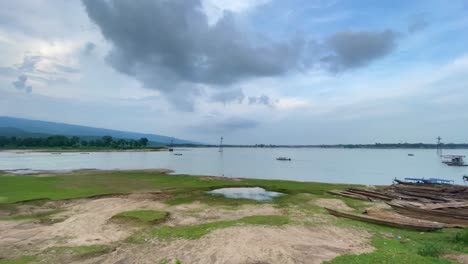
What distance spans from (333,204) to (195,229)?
41.2 ft

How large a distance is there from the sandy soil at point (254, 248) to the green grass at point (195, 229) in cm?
71

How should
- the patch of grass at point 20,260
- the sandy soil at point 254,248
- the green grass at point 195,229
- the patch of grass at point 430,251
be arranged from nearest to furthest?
the patch of grass at point 20,260 < the patch of grass at point 430,251 < the sandy soil at point 254,248 < the green grass at point 195,229

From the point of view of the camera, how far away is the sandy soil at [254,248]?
456 inches

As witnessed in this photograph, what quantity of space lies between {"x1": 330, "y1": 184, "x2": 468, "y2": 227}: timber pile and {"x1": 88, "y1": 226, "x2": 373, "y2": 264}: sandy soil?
23.5 feet

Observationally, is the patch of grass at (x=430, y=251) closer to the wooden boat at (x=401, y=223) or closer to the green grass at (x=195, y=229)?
the wooden boat at (x=401, y=223)

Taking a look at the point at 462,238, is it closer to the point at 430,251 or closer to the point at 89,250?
the point at 430,251

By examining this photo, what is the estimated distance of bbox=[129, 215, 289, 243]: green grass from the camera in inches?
565

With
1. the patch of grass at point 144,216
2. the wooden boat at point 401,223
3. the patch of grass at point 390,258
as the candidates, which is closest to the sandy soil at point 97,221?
the patch of grass at point 144,216

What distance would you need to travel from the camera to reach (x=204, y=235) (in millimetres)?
14398

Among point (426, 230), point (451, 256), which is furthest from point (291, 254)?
point (426, 230)

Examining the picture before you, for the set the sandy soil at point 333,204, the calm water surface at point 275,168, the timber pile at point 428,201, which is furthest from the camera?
the calm water surface at point 275,168

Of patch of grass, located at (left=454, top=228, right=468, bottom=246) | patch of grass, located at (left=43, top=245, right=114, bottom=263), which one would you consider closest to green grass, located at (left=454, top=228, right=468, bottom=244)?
patch of grass, located at (left=454, top=228, right=468, bottom=246)

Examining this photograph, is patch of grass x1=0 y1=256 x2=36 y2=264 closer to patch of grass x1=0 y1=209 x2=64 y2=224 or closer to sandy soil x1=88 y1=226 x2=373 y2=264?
sandy soil x1=88 y1=226 x2=373 y2=264

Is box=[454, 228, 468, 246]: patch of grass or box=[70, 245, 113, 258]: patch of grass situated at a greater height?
box=[454, 228, 468, 246]: patch of grass
